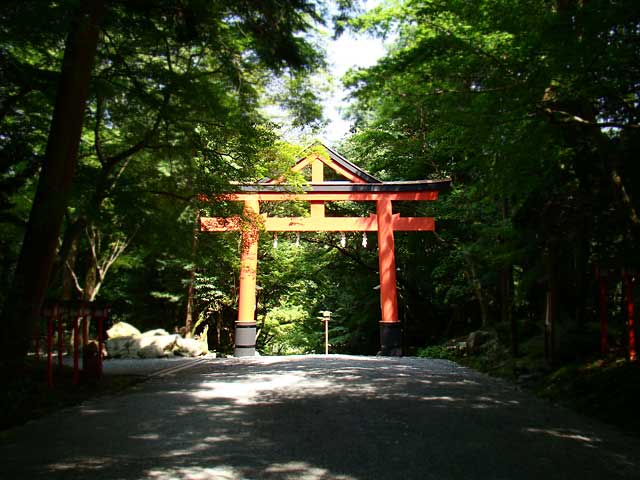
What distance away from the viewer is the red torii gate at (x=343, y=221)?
1357 cm

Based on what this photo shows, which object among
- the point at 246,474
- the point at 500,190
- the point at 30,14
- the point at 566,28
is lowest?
the point at 246,474

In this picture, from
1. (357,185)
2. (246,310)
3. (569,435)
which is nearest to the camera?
(569,435)

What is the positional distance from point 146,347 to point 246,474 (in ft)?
36.1

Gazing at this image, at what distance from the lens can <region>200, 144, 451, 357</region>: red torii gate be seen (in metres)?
13.6

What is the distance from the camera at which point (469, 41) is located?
5348 mm

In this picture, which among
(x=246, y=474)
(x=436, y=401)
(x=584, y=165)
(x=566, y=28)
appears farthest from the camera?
(x=584, y=165)

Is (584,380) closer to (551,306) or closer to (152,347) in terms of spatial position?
(551,306)

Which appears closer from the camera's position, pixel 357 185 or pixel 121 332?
pixel 357 185

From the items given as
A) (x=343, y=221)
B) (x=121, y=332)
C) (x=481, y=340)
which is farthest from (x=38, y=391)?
(x=343, y=221)

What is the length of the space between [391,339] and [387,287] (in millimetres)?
1353

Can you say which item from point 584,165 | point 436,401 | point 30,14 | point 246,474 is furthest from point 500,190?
point 30,14

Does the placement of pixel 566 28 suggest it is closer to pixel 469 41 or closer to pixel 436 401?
pixel 469 41

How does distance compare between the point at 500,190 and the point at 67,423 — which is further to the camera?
the point at 500,190

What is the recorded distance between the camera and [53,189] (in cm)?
672
